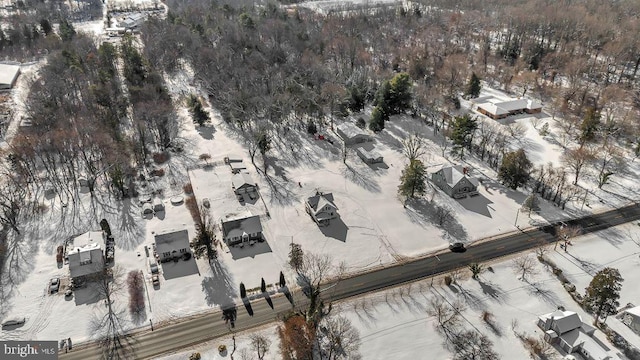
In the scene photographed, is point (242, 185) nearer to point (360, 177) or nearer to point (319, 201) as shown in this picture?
point (319, 201)

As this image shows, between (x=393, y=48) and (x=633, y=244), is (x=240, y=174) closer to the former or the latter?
(x=633, y=244)

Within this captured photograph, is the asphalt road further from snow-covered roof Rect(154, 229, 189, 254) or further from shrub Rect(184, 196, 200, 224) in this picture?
shrub Rect(184, 196, 200, 224)

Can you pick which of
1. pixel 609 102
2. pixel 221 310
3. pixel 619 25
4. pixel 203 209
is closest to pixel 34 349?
pixel 221 310

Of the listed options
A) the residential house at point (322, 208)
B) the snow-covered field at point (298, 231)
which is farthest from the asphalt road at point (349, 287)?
the residential house at point (322, 208)

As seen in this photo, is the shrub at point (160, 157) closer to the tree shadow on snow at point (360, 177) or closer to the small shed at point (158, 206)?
the small shed at point (158, 206)

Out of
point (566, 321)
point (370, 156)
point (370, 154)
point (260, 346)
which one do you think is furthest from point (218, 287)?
point (370, 154)
